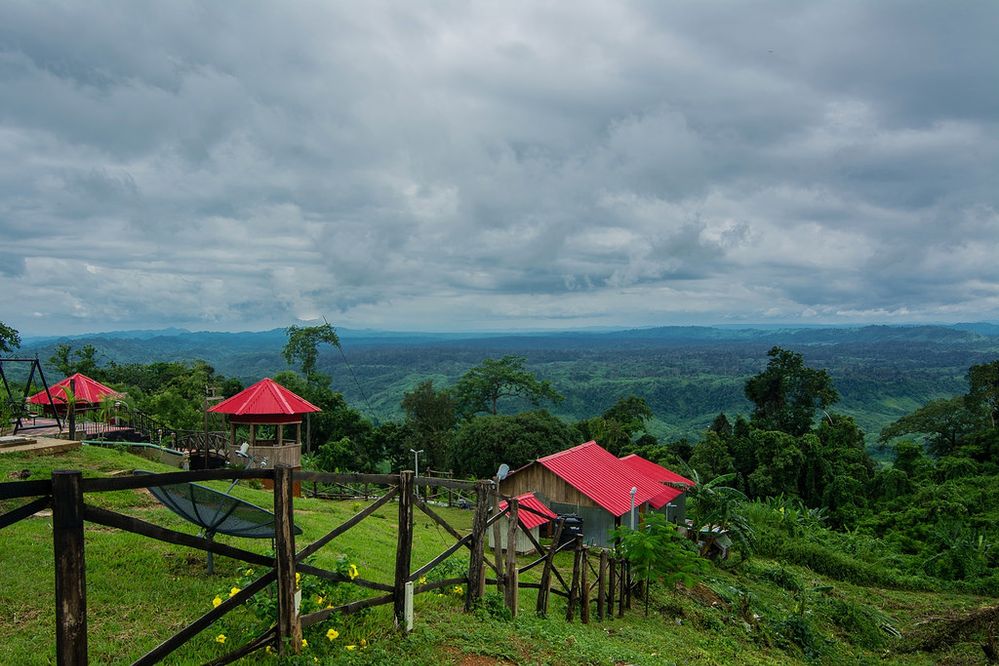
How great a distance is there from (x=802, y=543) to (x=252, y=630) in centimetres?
2203

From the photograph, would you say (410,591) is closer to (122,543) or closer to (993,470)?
(122,543)

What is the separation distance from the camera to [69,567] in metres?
3.82

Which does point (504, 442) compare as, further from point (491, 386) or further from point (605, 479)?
point (491, 386)

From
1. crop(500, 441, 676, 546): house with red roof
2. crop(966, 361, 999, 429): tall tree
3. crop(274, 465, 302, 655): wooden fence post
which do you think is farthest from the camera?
crop(966, 361, 999, 429): tall tree

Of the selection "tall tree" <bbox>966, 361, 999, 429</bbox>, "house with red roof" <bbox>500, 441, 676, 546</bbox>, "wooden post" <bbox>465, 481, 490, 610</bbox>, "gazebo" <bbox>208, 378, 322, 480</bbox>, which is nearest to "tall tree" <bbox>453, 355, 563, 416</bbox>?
"tall tree" <bbox>966, 361, 999, 429</bbox>

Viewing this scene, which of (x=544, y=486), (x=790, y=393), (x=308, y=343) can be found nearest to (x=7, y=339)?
(x=308, y=343)

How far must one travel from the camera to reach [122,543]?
8.76m

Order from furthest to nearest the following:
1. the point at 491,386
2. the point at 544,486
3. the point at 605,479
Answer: the point at 491,386 < the point at 605,479 < the point at 544,486

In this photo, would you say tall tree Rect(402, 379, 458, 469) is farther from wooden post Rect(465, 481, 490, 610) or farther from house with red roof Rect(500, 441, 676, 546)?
wooden post Rect(465, 481, 490, 610)

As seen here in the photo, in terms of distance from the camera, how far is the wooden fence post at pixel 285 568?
201 inches

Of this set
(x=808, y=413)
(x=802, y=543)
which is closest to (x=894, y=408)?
(x=808, y=413)

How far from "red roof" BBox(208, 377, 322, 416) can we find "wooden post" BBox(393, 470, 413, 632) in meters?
15.9

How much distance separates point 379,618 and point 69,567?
3258mm

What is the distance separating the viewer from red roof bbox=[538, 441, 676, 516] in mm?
22375
